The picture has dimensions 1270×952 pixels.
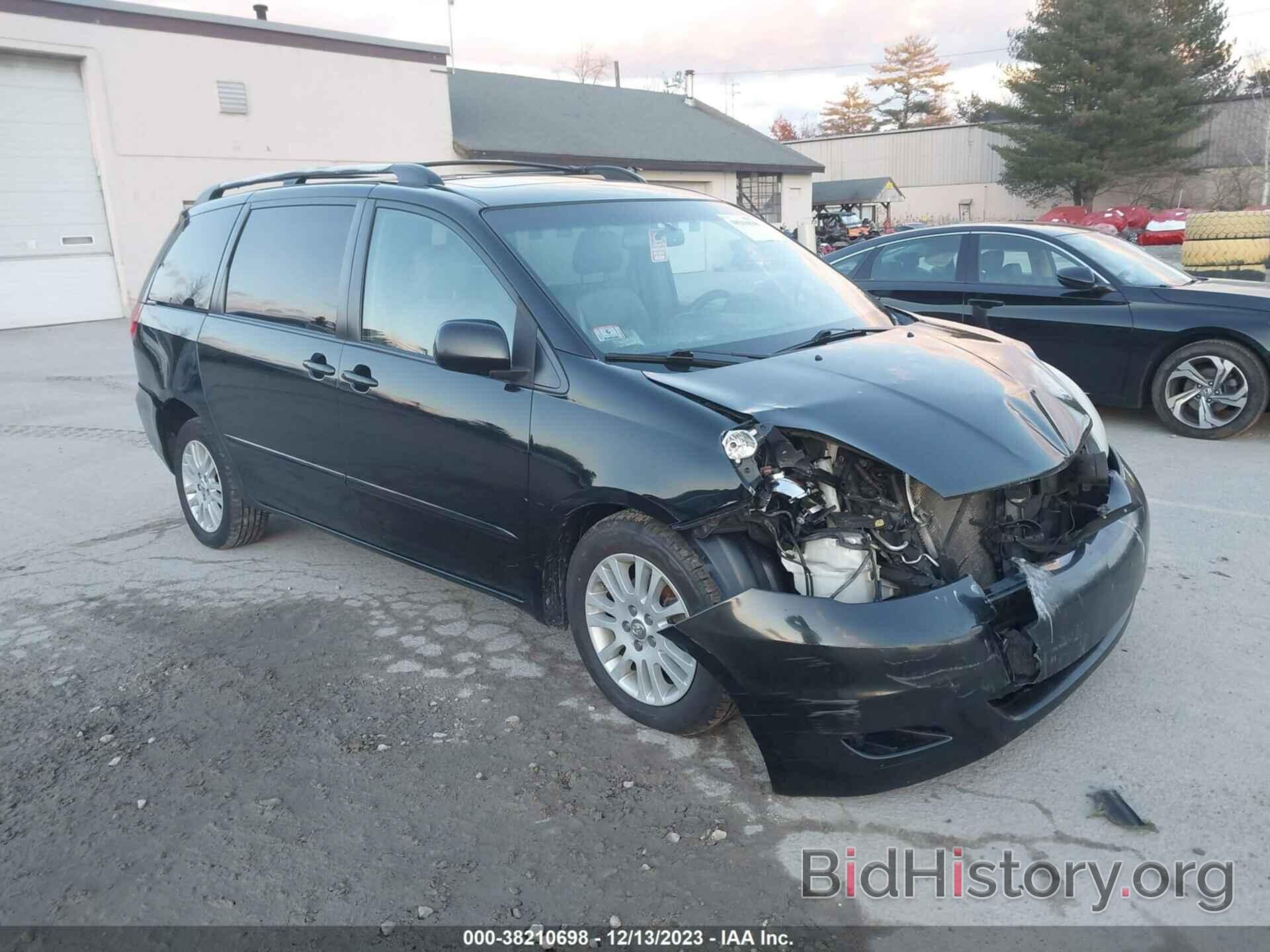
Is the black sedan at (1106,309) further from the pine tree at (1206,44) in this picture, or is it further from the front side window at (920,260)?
the pine tree at (1206,44)

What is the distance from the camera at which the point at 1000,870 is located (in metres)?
2.77

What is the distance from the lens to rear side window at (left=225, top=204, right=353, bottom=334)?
444 centimetres

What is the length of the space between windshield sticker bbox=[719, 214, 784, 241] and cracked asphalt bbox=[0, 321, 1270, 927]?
206 cm

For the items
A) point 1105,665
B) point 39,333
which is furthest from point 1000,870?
point 39,333

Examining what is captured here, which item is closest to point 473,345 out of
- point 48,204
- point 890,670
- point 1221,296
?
point 890,670

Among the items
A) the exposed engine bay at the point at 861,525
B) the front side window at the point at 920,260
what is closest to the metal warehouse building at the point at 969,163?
the front side window at the point at 920,260

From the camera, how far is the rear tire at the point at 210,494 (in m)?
5.34

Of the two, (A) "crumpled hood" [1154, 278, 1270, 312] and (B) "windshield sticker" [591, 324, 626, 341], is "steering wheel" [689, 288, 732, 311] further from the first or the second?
(A) "crumpled hood" [1154, 278, 1270, 312]

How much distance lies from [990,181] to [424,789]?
52.6m

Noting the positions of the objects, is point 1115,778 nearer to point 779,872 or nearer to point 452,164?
point 779,872

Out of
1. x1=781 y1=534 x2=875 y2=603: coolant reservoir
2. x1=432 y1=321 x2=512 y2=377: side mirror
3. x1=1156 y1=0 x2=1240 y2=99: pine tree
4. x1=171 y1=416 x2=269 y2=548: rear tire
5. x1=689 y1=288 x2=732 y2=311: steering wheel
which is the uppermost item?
x1=1156 y1=0 x2=1240 y2=99: pine tree

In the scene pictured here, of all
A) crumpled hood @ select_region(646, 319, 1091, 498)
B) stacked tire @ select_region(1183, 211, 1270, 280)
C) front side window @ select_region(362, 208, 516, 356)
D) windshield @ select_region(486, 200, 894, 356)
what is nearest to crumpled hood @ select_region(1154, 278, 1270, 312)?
windshield @ select_region(486, 200, 894, 356)

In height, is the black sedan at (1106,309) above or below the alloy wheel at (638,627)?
above

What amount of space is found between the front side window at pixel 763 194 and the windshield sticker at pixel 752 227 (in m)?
28.9
